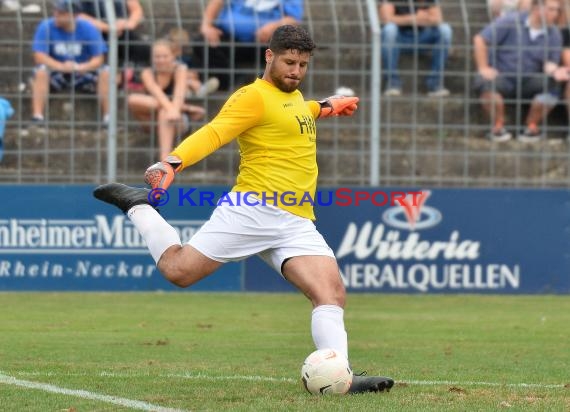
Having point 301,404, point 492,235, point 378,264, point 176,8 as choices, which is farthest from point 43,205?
point 301,404

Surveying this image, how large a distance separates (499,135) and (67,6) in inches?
233

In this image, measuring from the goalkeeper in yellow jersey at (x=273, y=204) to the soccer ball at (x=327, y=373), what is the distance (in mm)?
143

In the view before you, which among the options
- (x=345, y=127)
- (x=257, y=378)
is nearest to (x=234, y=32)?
(x=345, y=127)

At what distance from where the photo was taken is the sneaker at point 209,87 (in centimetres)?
1759

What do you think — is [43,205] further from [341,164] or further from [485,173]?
[485,173]

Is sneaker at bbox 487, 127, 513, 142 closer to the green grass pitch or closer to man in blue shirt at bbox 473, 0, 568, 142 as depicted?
man in blue shirt at bbox 473, 0, 568, 142

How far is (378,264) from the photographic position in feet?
57.1

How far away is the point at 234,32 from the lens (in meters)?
17.4

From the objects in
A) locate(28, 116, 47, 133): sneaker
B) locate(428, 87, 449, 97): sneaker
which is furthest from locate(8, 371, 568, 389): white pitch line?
locate(428, 87, 449, 97): sneaker

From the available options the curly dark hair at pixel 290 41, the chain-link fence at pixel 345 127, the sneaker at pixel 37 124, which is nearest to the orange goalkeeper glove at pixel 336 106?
the curly dark hair at pixel 290 41

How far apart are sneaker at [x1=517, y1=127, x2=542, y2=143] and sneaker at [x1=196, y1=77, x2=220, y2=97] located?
161 inches

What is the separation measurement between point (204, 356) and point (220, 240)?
7.94 feet

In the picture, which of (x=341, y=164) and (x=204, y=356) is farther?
(x=341, y=164)

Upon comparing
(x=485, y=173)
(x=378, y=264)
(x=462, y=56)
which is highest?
(x=462, y=56)
